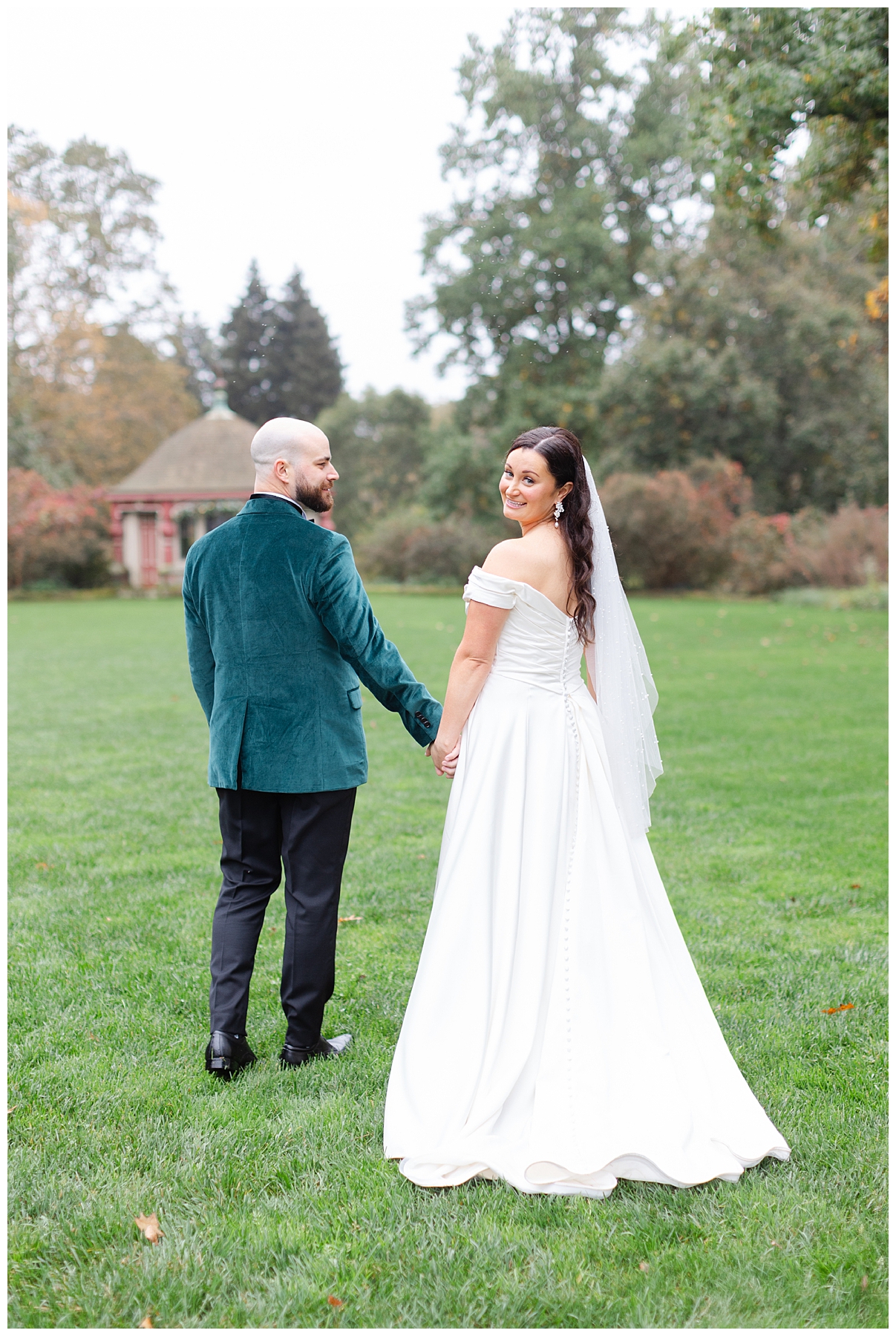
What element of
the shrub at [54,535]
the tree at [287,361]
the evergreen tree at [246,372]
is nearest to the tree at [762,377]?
the shrub at [54,535]

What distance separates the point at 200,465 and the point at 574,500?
3297 cm

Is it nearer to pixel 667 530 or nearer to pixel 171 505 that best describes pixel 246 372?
pixel 171 505

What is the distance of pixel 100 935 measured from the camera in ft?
14.8

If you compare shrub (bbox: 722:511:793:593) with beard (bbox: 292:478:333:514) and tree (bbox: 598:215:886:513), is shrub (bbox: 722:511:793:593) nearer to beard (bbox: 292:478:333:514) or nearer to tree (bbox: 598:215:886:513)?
tree (bbox: 598:215:886:513)

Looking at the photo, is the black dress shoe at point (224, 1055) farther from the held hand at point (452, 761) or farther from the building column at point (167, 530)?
the building column at point (167, 530)

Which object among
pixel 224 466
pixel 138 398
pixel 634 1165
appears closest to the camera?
pixel 634 1165

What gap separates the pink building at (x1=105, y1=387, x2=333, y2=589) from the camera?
110 ft

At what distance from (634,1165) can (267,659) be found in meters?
1.79

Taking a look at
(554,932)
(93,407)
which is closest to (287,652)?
(554,932)

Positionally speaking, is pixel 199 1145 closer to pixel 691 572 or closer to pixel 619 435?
pixel 691 572

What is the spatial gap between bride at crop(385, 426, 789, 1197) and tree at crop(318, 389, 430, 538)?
36492 mm

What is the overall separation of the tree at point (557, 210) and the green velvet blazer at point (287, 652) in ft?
87.8

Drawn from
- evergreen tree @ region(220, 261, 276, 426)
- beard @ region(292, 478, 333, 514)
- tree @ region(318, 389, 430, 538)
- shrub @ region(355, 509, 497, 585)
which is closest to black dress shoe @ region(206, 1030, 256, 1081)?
beard @ region(292, 478, 333, 514)

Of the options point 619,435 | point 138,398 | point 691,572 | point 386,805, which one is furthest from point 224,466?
point 386,805
